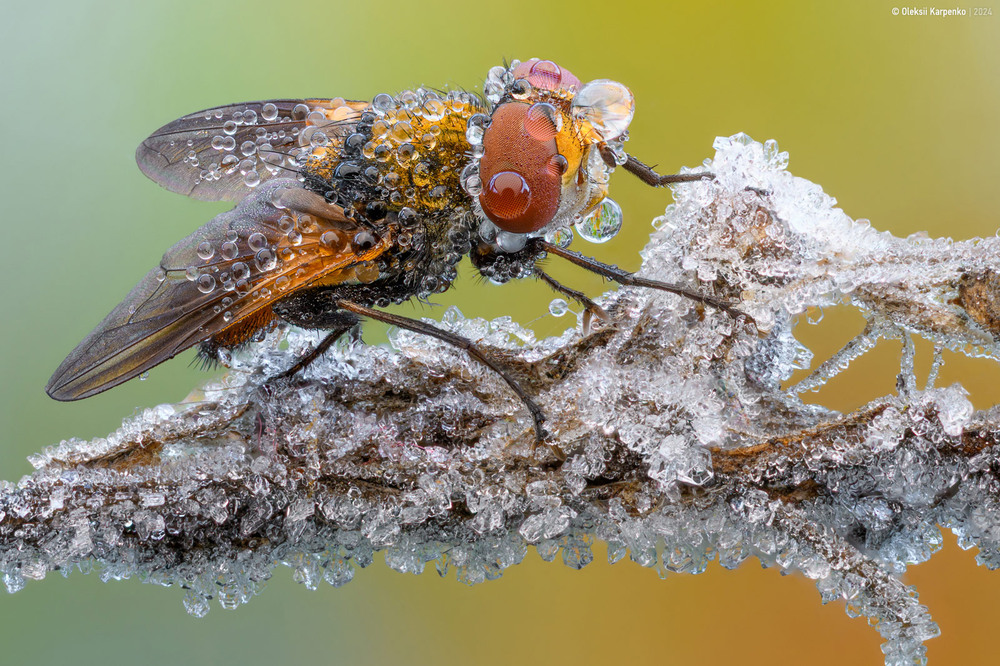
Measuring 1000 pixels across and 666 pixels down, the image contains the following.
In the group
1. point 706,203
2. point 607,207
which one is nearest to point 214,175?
point 607,207

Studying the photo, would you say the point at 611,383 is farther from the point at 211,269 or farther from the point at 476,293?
the point at 476,293

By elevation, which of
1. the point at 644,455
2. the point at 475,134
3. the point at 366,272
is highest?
the point at 475,134

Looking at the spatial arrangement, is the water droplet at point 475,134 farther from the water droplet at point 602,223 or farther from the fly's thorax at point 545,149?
the water droplet at point 602,223

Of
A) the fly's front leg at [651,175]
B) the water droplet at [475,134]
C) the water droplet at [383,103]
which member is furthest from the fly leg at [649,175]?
the water droplet at [383,103]

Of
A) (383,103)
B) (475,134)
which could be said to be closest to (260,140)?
(383,103)

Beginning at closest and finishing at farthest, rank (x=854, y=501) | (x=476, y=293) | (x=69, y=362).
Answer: (x=854, y=501), (x=69, y=362), (x=476, y=293)

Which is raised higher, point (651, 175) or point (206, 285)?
point (651, 175)

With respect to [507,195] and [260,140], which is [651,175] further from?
[260,140]
